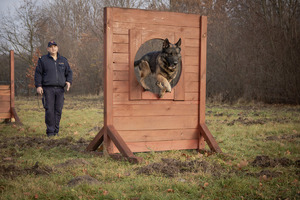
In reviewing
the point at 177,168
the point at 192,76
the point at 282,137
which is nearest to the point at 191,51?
the point at 192,76

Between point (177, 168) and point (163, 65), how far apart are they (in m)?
1.90

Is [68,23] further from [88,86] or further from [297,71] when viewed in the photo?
[297,71]

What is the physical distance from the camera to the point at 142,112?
18.1ft

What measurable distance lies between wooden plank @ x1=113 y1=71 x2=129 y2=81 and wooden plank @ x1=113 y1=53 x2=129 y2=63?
0.63ft

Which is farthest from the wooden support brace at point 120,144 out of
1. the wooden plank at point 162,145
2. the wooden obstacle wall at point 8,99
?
the wooden obstacle wall at point 8,99

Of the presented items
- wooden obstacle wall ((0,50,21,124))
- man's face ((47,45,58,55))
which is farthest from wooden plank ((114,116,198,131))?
wooden obstacle wall ((0,50,21,124))

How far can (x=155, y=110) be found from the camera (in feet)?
18.4

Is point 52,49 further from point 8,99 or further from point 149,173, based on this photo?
point 149,173

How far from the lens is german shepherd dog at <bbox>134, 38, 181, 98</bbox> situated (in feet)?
16.7

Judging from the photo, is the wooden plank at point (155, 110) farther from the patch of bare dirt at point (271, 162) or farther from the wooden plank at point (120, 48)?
the patch of bare dirt at point (271, 162)

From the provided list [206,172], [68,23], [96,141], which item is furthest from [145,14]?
[68,23]

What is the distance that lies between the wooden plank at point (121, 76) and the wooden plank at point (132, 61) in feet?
0.24

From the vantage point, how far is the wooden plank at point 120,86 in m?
5.34

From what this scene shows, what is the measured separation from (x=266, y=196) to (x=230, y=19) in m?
17.4
